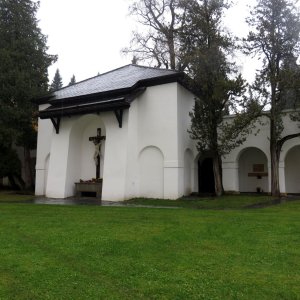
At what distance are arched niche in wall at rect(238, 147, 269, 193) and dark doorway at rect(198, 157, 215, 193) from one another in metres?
1.71

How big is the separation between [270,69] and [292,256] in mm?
13751

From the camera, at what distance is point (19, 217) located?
1055 centimetres

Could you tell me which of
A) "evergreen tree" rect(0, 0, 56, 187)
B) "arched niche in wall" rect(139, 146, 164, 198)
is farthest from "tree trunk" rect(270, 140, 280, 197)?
"evergreen tree" rect(0, 0, 56, 187)

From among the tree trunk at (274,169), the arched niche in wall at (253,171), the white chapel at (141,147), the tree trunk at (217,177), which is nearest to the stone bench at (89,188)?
the white chapel at (141,147)

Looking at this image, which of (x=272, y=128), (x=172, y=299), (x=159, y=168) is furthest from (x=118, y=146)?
(x=172, y=299)

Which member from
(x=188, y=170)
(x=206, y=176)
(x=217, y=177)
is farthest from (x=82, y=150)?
(x=217, y=177)

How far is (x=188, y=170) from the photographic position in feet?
63.0

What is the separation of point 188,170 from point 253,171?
439cm

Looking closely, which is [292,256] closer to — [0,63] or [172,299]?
[172,299]

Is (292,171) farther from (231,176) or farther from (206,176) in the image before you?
(206,176)

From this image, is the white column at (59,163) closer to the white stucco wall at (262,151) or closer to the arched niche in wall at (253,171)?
the white stucco wall at (262,151)

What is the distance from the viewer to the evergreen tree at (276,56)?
56.5 ft

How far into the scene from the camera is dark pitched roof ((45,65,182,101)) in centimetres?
1906

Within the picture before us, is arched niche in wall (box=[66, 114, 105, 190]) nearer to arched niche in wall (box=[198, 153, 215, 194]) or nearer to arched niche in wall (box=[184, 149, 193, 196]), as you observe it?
arched niche in wall (box=[184, 149, 193, 196])
